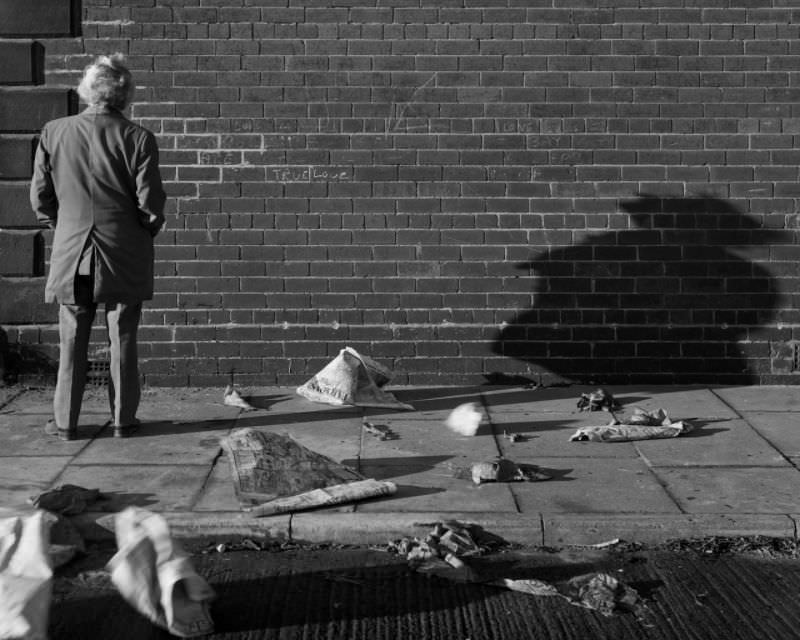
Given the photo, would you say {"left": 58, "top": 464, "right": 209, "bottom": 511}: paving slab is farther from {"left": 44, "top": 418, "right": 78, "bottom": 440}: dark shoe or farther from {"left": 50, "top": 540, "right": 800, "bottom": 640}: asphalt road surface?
{"left": 44, "top": 418, "right": 78, "bottom": 440}: dark shoe

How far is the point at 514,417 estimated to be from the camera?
738cm

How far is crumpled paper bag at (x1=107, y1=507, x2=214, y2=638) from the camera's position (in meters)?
3.94

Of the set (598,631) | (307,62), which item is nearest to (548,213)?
(307,62)

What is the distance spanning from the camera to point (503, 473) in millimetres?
5797

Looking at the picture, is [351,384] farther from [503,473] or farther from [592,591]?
[592,591]

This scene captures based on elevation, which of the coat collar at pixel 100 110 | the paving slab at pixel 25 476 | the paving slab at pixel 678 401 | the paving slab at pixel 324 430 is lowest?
the paving slab at pixel 25 476

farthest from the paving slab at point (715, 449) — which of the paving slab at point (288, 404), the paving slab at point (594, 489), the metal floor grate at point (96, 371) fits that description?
the metal floor grate at point (96, 371)

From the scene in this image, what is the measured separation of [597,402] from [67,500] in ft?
12.4

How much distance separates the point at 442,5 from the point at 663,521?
465 centimetres

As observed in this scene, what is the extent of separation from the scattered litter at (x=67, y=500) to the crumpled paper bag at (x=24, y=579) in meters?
0.90

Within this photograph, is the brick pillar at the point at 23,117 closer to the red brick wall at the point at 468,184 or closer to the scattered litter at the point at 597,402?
the red brick wall at the point at 468,184

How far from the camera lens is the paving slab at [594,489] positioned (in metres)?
5.34

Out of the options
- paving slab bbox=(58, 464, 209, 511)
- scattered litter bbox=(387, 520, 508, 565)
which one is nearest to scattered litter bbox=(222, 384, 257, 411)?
paving slab bbox=(58, 464, 209, 511)

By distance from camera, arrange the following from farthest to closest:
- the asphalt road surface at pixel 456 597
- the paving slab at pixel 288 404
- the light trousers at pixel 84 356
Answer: the paving slab at pixel 288 404, the light trousers at pixel 84 356, the asphalt road surface at pixel 456 597
